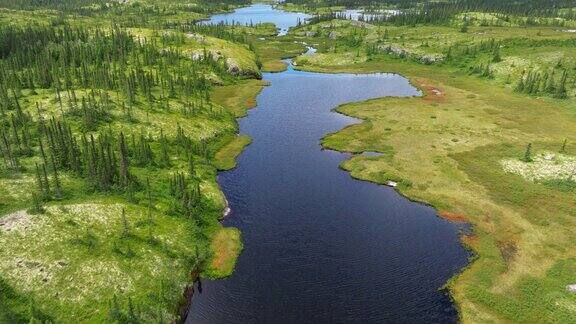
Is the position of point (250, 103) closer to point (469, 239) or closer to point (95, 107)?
point (95, 107)

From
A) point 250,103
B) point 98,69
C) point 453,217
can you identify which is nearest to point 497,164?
point 453,217

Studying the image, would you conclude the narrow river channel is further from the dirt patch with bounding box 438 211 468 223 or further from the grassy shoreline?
the grassy shoreline

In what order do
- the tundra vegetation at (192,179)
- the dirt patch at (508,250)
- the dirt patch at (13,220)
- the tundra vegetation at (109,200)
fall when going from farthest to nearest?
the dirt patch at (508,250), the dirt patch at (13,220), the tundra vegetation at (192,179), the tundra vegetation at (109,200)

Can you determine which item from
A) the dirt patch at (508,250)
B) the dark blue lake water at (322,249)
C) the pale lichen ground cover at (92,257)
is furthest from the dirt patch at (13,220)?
the dirt patch at (508,250)

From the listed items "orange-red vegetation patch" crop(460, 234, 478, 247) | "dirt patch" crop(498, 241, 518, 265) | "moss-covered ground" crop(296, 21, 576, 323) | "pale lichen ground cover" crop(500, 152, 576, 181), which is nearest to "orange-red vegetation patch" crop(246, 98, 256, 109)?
"moss-covered ground" crop(296, 21, 576, 323)

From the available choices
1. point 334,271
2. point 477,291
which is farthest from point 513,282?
point 334,271

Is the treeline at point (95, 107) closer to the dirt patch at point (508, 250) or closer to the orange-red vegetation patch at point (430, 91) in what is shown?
the dirt patch at point (508, 250)

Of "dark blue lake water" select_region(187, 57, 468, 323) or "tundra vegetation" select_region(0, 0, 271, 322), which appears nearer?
"tundra vegetation" select_region(0, 0, 271, 322)
